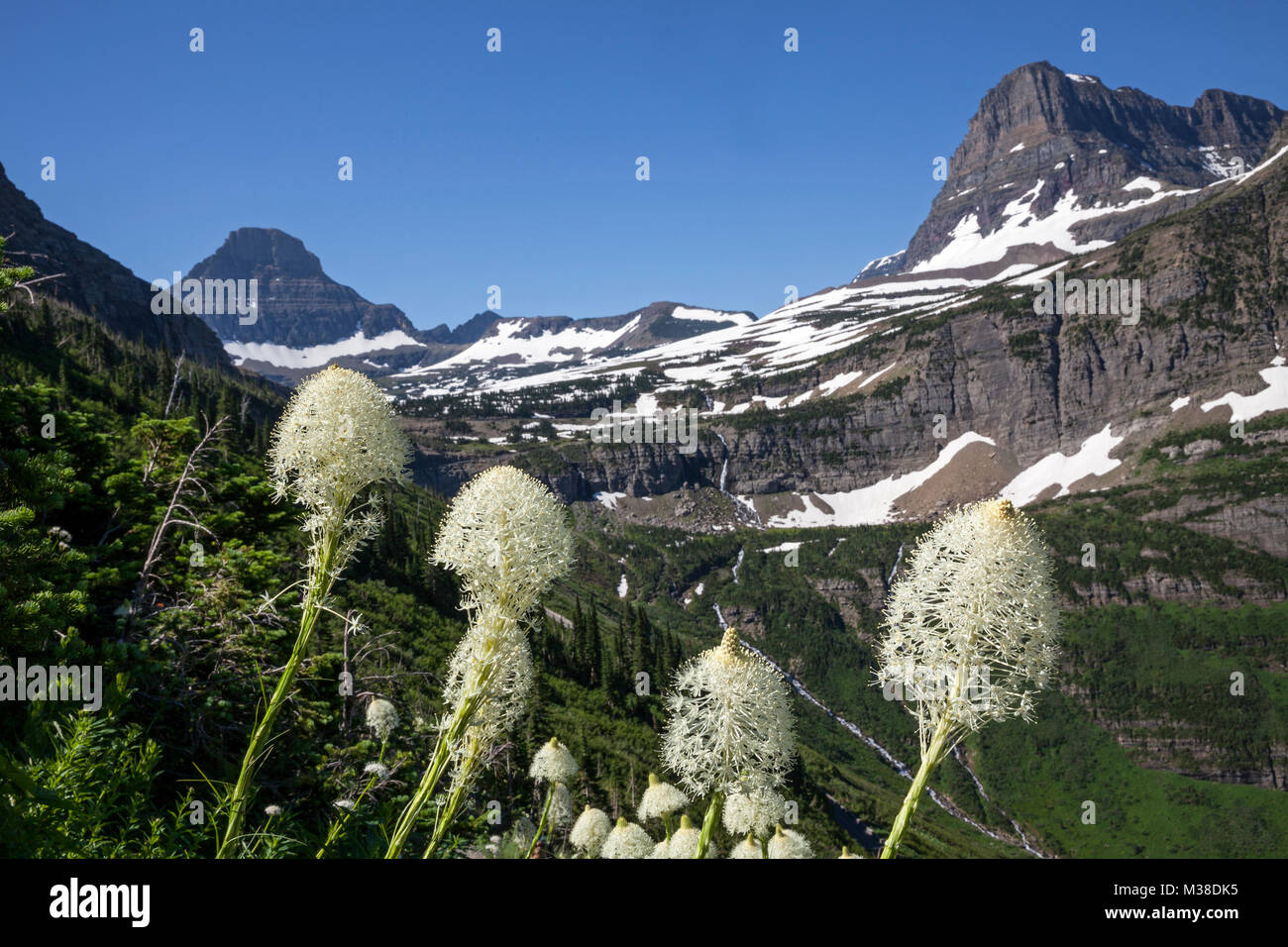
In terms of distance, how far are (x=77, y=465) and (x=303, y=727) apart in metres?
8.75

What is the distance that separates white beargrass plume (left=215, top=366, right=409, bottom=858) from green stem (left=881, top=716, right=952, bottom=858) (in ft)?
12.7

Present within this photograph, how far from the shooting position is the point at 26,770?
460 cm

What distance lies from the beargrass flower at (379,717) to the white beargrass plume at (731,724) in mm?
12206

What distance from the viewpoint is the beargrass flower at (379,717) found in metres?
16.9

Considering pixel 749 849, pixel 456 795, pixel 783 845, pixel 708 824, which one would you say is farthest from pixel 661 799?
pixel 456 795

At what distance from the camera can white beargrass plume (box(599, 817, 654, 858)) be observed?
10.4 meters

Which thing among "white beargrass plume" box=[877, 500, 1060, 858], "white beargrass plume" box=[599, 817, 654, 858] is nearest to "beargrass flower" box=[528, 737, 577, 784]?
"white beargrass plume" box=[599, 817, 654, 858]

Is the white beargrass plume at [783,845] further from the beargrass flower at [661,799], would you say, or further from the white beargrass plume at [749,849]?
the beargrass flower at [661,799]

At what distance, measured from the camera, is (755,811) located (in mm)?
7281

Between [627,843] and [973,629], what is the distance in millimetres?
7446

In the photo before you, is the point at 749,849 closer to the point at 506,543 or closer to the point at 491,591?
the point at 491,591

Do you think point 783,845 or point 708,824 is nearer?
point 708,824

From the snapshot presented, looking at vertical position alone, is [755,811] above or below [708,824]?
below

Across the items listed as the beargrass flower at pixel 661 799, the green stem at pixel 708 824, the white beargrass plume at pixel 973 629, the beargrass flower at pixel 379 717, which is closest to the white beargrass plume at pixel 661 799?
the beargrass flower at pixel 661 799
